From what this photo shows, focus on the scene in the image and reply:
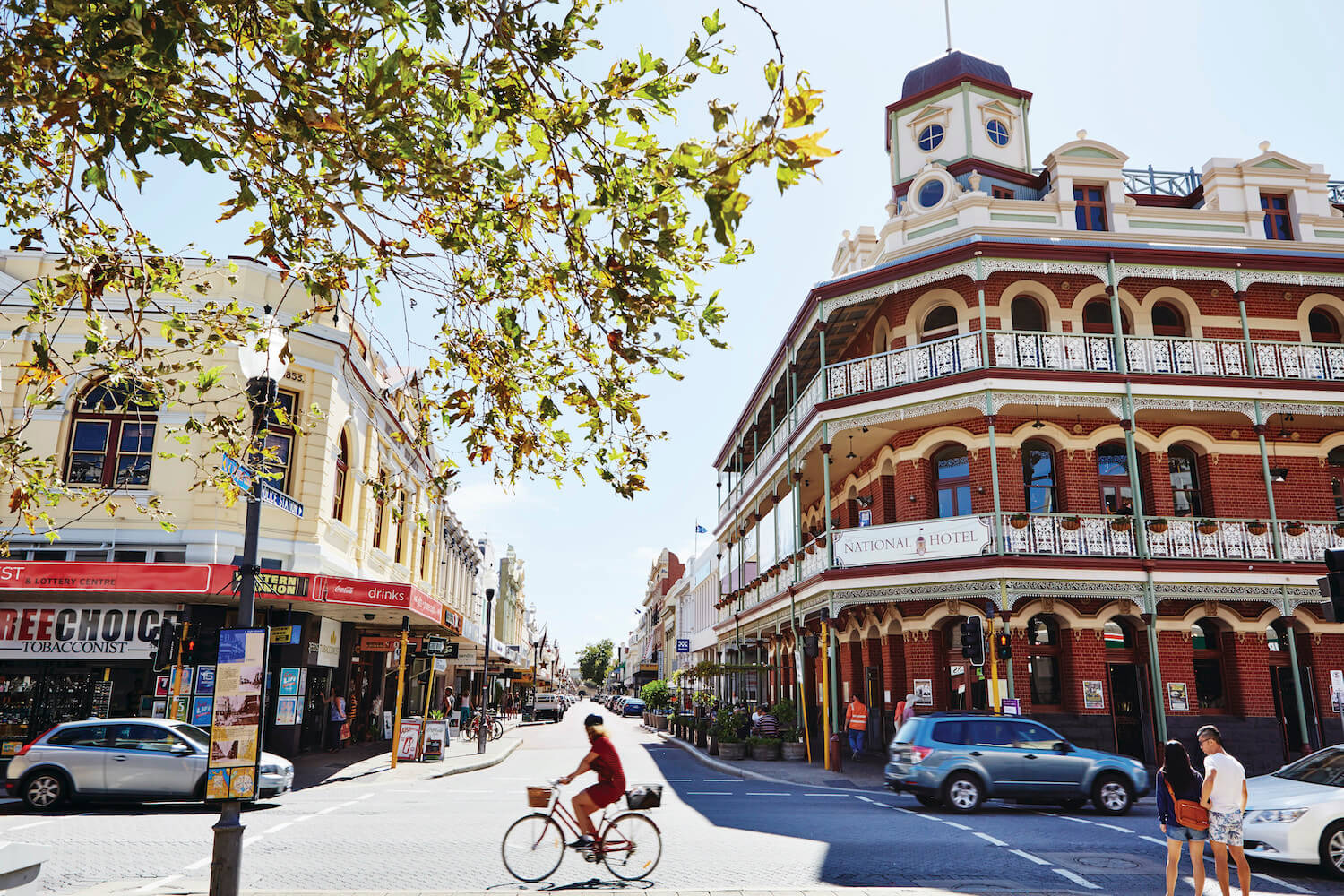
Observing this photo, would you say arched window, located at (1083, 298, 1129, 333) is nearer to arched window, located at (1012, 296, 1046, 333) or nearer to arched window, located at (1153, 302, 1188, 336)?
arched window, located at (1153, 302, 1188, 336)

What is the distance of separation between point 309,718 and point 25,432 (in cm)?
895

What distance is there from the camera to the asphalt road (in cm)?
925

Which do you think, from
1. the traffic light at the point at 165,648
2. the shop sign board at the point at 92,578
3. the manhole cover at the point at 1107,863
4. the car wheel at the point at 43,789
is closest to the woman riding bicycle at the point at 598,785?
the manhole cover at the point at 1107,863

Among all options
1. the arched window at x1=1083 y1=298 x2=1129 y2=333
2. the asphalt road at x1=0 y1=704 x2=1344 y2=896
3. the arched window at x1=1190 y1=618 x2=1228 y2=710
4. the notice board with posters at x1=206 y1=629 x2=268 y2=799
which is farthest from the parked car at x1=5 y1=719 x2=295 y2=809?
the arched window at x1=1083 y1=298 x2=1129 y2=333

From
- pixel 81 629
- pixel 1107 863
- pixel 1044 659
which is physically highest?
pixel 81 629

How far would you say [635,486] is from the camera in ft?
21.0

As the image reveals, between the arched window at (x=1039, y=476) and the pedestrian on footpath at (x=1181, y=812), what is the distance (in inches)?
553

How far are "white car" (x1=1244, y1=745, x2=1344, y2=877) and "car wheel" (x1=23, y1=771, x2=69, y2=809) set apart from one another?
15387 mm

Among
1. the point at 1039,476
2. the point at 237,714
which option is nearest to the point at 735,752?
the point at 1039,476

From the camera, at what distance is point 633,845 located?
30.5 feet

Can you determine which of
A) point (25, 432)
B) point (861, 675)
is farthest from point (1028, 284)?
point (25, 432)

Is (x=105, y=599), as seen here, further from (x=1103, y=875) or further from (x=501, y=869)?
(x=1103, y=875)

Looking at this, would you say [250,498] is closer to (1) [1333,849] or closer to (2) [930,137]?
(1) [1333,849]

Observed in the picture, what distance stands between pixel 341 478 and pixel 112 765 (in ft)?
36.8
